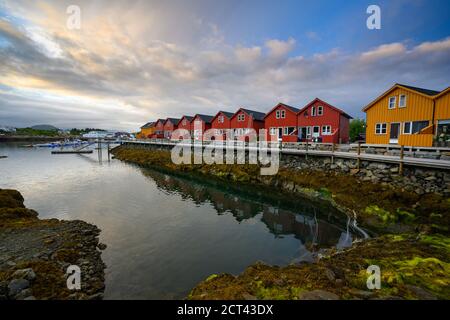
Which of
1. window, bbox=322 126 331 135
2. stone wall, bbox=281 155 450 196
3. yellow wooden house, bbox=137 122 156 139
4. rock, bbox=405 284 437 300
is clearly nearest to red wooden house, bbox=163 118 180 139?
yellow wooden house, bbox=137 122 156 139

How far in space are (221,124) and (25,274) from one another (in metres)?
38.3

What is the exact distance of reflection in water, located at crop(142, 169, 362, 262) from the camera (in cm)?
1088

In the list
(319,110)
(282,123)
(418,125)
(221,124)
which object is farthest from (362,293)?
(221,124)

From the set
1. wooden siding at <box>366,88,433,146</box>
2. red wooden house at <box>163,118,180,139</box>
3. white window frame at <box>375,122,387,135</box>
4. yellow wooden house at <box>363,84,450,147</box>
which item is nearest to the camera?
yellow wooden house at <box>363,84,450,147</box>

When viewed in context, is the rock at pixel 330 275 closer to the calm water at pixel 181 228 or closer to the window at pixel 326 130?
the calm water at pixel 181 228

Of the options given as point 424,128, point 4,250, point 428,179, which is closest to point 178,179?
point 4,250

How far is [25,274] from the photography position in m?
6.62

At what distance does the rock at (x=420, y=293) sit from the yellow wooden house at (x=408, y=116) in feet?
58.2

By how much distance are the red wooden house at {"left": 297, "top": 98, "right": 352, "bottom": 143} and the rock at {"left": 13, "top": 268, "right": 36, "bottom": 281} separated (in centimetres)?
2981

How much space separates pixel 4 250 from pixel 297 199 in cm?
1708

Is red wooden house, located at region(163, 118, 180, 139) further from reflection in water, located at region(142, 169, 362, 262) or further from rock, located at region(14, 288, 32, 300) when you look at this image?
rock, located at region(14, 288, 32, 300)

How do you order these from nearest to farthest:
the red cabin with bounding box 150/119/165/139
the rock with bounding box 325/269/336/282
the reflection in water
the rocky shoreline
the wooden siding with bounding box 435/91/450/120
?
1. the rock with bounding box 325/269/336/282
2. the rocky shoreline
3. the reflection in water
4. the wooden siding with bounding box 435/91/450/120
5. the red cabin with bounding box 150/119/165/139

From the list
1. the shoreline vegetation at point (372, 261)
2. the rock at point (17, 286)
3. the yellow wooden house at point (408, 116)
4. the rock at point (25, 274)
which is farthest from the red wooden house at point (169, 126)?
the rock at point (17, 286)

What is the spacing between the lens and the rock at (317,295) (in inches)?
196
